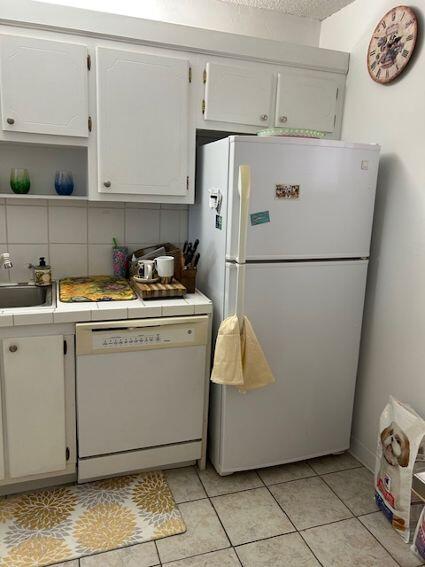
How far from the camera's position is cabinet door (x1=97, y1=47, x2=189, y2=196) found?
6.40 feet

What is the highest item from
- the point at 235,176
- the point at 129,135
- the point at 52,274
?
the point at 129,135

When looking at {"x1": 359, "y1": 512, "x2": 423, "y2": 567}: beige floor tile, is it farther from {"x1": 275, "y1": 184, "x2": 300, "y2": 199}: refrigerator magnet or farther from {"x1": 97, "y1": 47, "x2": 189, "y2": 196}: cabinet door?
{"x1": 97, "y1": 47, "x2": 189, "y2": 196}: cabinet door

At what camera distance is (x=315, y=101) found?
7.45 feet

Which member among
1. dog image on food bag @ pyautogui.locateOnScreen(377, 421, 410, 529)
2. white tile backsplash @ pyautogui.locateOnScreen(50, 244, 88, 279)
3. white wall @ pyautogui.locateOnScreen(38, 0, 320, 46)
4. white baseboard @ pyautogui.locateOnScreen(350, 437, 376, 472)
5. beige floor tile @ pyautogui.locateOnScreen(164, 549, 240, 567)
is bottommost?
beige floor tile @ pyautogui.locateOnScreen(164, 549, 240, 567)

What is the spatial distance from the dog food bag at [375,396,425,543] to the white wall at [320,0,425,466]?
0.15 m

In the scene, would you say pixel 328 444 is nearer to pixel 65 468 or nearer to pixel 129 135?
pixel 65 468

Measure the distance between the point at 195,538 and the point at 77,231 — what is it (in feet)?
5.21

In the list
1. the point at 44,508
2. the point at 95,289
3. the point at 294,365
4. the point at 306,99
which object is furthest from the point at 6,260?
the point at 306,99

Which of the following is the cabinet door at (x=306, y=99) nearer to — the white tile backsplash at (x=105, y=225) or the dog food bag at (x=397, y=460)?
the white tile backsplash at (x=105, y=225)

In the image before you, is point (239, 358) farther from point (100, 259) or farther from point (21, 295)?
point (21, 295)

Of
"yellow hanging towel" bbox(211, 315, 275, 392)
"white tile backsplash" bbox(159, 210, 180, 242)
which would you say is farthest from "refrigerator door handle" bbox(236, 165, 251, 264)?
"white tile backsplash" bbox(159, 210, 180, 242)

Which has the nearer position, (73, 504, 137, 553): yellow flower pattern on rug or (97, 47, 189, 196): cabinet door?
(73, 504, 137, 553): yellow flower pattern on rug

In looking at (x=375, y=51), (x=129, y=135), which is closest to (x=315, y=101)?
(x=375, y=51)

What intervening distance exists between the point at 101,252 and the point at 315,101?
1.40 meters
